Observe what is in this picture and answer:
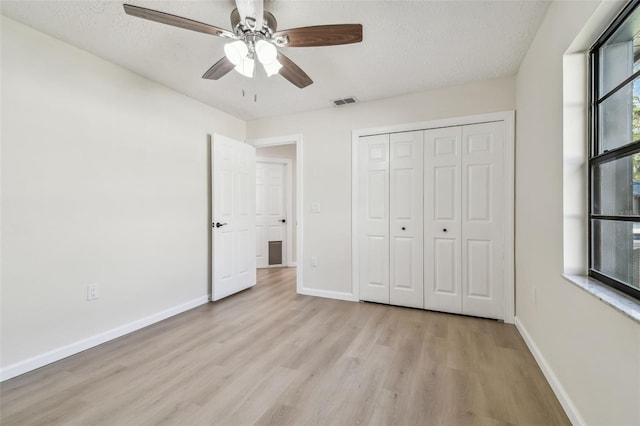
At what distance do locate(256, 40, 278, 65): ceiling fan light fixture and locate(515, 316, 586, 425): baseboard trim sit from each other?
8.15 ft

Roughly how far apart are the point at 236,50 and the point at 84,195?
1741 mm

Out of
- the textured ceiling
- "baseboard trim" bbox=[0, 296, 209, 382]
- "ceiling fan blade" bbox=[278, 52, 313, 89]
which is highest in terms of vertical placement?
the textured ceiling

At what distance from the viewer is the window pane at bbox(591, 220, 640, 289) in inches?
45.9

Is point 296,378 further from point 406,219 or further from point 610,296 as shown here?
point 406,219

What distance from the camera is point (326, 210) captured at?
3.50m

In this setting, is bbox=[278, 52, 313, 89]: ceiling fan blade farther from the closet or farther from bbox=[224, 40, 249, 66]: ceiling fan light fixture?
the closet

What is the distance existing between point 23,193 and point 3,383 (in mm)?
1247

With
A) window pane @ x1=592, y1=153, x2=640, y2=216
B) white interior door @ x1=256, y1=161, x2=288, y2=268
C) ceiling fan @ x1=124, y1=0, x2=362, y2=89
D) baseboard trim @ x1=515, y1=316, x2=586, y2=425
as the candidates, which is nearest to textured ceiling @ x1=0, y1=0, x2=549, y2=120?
ceiling fan @ x1=124, y1=0, x2=362, y2=89

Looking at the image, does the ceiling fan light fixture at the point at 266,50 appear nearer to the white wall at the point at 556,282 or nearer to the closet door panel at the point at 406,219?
the white wall at the point at 556,282

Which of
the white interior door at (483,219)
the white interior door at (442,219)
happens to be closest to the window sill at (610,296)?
the white interior door at (483,219)

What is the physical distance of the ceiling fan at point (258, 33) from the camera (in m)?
1.49

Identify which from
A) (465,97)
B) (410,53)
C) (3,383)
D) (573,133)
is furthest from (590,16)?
(3,383)

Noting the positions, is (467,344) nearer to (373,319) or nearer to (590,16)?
(373,319)

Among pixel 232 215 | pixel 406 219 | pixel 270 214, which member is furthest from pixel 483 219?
pixel 270 214
